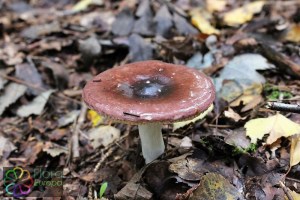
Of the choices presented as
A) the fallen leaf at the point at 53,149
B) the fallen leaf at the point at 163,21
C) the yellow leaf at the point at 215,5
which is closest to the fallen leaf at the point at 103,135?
the fallen leaf at the point at 53,149

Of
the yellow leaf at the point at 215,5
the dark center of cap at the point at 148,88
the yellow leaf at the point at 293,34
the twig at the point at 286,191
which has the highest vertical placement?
the dark center of cap at the point at 148,88

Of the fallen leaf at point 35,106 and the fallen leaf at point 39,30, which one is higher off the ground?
the fallen leaf at point 39,30

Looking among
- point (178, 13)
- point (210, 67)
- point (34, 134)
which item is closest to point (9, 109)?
point (34, 134)

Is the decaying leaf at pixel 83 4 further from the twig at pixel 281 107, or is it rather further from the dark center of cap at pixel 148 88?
the twig at pixel 281 107

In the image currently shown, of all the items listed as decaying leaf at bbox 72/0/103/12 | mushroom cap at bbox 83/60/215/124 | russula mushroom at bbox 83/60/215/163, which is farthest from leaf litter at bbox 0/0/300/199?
mushroom cap at bbox 83/60/215/124

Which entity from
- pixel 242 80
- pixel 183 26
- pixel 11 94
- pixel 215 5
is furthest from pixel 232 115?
pixel 215 5

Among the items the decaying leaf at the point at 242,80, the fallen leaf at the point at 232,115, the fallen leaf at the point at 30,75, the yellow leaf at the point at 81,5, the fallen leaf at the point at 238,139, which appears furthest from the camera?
the yellow leaf at the point at 81,5

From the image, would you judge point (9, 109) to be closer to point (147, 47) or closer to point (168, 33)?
point (147, 47)
